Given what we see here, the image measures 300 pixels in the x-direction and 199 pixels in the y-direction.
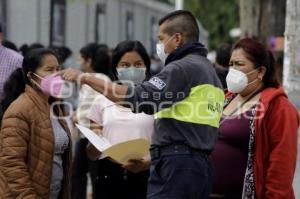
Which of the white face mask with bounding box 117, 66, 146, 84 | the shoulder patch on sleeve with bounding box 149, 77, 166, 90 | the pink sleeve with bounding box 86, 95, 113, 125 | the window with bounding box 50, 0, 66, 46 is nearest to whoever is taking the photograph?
the shoulder patch on sleeve with bounding box 149, 77, 166, 90

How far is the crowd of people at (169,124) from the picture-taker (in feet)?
15.2

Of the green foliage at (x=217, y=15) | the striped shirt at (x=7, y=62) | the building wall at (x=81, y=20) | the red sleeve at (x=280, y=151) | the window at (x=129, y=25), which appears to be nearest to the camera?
the red sleeve at (x=280, y=151)

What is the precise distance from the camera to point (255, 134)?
4.90 m

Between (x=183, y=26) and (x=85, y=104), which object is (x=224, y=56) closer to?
(x=85, y=104)

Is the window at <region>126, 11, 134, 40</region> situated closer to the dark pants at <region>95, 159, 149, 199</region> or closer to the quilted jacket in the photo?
the dark pants at <region>95, 159, 149, 199</region>

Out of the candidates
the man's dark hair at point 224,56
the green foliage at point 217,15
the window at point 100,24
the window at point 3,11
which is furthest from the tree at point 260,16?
the green foliage at point 217,15

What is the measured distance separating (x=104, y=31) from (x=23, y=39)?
21.5 feet

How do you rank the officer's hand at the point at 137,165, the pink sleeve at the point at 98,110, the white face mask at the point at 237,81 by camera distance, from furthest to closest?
the pink sleeve at the point at 98,110
the officer's hand at the point at 137,165
the white face mask at the point at 237,81

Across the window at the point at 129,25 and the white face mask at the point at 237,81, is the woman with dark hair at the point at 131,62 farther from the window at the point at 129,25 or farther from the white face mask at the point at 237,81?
the window at the point at 129,25

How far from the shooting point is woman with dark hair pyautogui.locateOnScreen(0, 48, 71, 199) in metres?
4.96

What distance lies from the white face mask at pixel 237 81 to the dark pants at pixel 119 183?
0.99 meters

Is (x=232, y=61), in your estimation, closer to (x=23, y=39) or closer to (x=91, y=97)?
(x=91, y=97)

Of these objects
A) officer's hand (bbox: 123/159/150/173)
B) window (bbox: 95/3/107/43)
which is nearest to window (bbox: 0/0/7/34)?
window (bbox: 95/3/107/43)

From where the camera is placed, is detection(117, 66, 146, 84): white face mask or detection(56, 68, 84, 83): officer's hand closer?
detection(56, 68, 84, 83): officer's hand
